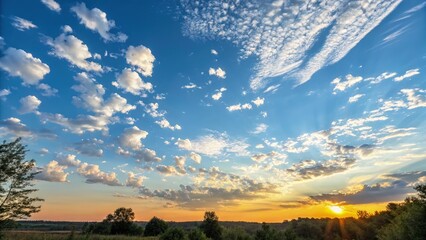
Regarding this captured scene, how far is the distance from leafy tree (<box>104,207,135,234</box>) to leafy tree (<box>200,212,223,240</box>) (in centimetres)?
3332

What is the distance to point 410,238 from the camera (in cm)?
3338

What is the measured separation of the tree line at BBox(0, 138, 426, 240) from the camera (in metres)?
25.3

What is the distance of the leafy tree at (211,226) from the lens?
204ft

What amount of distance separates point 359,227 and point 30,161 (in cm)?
9792

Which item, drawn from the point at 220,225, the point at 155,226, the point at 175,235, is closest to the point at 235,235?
the point at 220,225

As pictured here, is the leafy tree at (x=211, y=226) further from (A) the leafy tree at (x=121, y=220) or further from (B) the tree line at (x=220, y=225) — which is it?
(A) the leafy tree at (x=121, y=220)

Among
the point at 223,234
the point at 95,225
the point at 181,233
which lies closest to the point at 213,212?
the point at 223,234

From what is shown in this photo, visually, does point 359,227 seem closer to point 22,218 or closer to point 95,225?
point 95,225

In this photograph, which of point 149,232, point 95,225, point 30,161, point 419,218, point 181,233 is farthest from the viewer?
point 95,225

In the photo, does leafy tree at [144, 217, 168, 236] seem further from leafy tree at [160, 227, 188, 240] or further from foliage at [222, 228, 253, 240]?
leafy tree at [160, 227, 188, 240]

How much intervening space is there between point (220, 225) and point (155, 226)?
79.0 ft

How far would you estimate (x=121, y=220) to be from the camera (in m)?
87.1

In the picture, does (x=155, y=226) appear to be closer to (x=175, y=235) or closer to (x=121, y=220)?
(x=121, y=220)

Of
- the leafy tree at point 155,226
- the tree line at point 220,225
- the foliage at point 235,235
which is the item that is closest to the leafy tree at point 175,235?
the tree line at point 220,225
